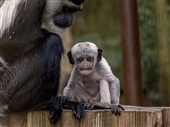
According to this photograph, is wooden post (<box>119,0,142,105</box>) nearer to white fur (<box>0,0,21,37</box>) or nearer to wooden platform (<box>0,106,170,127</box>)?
wooden platform (<box>0,106,170,127</box>)

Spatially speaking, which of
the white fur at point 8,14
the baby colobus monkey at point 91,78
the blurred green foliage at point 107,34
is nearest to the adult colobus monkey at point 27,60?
the white fur at point 8,14

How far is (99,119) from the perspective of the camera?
7.63ft

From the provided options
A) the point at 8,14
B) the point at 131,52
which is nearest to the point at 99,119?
the point at 8,14

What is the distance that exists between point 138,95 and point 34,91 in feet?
4.70

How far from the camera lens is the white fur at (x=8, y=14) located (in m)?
2.52

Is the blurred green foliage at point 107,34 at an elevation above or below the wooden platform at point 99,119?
above

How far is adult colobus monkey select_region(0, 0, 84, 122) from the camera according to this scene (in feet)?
8.29

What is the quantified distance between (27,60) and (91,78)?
443mm

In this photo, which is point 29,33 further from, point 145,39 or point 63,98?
point 145,39

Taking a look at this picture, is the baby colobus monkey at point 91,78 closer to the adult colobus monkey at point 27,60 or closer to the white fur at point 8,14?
the adult colobus monkey at point 27,60

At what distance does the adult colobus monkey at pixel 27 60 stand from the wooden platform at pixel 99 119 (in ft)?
0.20

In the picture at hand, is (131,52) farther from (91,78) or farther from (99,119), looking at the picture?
(99,119)

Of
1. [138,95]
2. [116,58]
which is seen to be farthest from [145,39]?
[138,95]

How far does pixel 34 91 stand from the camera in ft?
8.42
